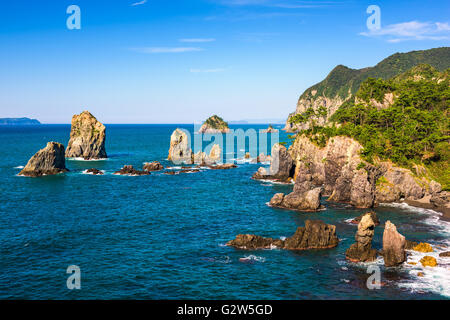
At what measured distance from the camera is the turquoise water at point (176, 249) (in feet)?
137

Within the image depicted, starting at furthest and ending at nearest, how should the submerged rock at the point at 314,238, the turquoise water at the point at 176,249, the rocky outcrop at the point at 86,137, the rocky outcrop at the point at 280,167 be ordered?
1. the rocky outcrop at the point at 86,137
2. the rocky outcrop at the point at 280,167
3. the submerged rock at the point at 314,238
4. the turquoise water at the point at 176,249

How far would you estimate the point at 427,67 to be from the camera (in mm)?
175000

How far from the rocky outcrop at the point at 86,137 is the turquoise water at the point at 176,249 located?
60.7m

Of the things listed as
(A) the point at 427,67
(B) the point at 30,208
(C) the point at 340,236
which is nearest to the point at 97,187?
(B) the point at 30,208

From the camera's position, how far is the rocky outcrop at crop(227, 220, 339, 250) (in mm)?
54438

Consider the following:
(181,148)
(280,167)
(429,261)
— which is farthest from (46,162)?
(429,261)

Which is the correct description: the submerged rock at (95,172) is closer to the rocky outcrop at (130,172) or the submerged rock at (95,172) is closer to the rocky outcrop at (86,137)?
the rocky outcrop at (130,172)

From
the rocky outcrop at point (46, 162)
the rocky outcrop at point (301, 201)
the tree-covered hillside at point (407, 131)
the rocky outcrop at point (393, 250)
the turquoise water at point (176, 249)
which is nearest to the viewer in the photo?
the turquoise water at point (176, 249)

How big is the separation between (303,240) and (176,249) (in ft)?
62.5

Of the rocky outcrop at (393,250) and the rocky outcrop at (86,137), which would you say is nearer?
the rocky outcrop at (393,250)

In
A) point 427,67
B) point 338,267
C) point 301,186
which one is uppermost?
point 427,67

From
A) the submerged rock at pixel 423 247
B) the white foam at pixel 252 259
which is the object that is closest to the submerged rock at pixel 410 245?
the submerged rock at pixel 423 247
